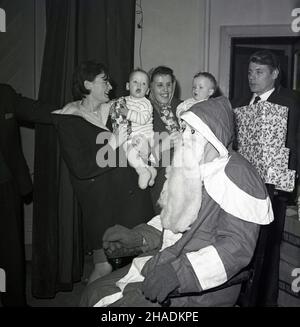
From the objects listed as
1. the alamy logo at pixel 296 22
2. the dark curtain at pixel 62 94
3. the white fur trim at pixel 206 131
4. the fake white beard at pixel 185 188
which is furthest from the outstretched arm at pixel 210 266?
the alamy logo at pixel 296 22

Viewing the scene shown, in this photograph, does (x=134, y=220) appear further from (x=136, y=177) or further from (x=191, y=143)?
(x=191, y=143)

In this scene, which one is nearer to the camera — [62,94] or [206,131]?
[206,131]

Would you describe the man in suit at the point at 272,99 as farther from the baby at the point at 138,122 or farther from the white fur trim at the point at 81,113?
the white fur trim at the point at 81,113

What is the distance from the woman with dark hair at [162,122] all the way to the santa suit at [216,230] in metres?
0.88

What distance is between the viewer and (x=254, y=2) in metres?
3.57

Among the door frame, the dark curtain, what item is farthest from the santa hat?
the door frame

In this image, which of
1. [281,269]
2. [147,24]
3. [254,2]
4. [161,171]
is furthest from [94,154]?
[254,2]

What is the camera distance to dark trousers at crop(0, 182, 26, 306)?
2.49 m

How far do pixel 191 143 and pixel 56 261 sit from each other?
1645mm

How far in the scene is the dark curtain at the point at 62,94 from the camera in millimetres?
2854

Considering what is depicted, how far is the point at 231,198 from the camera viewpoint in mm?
1646

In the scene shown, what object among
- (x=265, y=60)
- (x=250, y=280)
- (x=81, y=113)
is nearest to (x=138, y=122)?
(x=81, y=113)

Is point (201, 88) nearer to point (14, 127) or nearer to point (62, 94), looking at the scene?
point (62, 94)

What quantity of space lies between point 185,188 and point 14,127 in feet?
4.26
